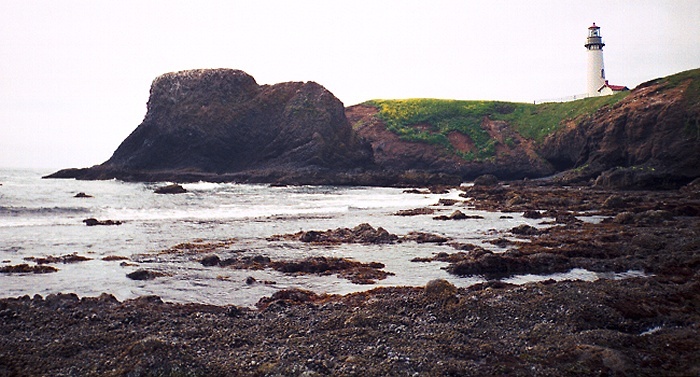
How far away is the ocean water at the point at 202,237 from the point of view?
1762cm

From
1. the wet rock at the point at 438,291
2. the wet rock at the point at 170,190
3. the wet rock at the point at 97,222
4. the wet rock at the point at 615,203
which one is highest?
the wet rock at the point at 170,190

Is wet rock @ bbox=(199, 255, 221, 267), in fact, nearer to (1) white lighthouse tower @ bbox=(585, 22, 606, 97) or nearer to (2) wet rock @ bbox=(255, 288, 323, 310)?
(2) wet rock @ bbox=(255, 288, 323, 310)

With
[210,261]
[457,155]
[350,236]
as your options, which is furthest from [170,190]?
[457,155]

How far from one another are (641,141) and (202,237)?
2032 inches

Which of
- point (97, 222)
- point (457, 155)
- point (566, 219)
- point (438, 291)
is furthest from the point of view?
point (457, 155)

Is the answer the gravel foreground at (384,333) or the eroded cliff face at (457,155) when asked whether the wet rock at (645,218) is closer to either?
the gravel foreground at (384,333)

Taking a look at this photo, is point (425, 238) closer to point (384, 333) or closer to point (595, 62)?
point (384, 333)

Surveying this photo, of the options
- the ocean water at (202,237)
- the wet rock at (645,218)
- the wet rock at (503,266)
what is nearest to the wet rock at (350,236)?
the ocean water at (202,237)

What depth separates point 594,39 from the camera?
9331cm

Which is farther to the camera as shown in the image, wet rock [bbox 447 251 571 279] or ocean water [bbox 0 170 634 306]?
wet rock [bbox 447 251 571 279]

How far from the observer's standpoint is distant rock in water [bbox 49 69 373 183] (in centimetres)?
8038

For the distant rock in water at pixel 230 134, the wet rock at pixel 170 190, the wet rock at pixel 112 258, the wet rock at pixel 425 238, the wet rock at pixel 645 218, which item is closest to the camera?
the wet rock at pixel 112 258

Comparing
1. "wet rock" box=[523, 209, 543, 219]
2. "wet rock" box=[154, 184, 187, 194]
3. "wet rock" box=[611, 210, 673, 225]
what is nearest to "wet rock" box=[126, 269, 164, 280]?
"wet rock" box=[611, 210, 673, 225]

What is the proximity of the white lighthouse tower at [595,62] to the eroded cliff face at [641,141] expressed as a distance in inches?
935
